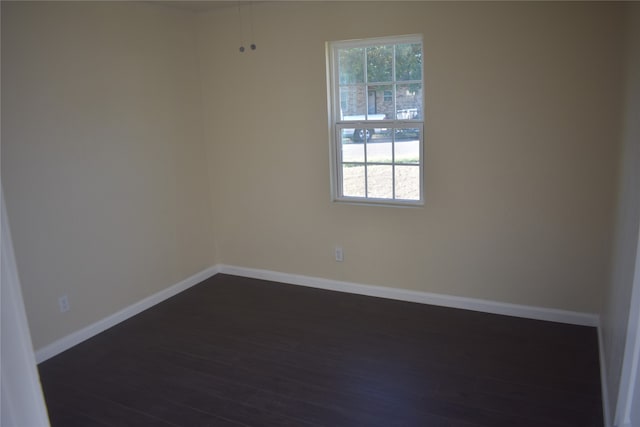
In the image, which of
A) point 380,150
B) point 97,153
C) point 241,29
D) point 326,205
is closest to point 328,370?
point 326,205

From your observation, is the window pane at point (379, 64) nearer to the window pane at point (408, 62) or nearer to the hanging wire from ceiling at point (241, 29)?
the window pane at point (408, 62)

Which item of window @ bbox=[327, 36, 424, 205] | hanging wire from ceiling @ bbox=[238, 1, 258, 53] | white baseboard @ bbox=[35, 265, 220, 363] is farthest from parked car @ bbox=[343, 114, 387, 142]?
white baseboard @ bbox=[35, 265, 220, 363]

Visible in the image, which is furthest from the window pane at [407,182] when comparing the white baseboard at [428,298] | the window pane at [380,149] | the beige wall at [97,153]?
the beige wall at [97,153]

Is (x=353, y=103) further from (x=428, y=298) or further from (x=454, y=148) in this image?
(x=428, y=298)

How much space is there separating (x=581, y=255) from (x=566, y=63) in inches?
50.5

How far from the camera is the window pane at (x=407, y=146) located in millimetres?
3670

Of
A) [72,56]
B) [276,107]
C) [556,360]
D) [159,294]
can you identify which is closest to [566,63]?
[556,360]

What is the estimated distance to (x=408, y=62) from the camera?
3588 millimetres

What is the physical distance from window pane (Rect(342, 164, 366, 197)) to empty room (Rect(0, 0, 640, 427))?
17 millimetres

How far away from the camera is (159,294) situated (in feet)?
13.4

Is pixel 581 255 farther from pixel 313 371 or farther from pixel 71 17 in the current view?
pixel 71 17

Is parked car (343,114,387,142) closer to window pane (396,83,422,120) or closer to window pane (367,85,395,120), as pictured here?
window pane (367,85,395,120)

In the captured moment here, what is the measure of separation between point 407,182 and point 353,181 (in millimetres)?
472

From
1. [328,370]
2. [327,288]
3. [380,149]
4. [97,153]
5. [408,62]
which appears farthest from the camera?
[327,288]
